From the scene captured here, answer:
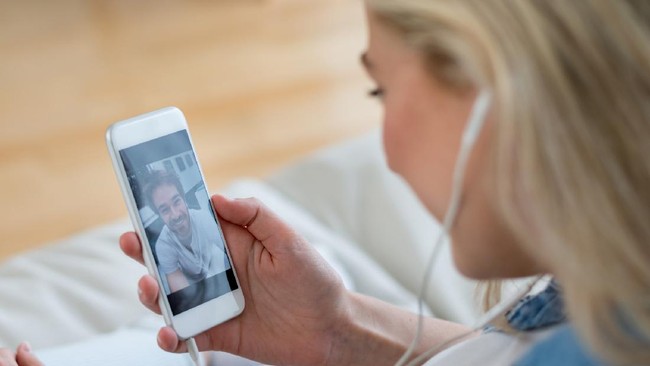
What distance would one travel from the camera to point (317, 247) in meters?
1.27

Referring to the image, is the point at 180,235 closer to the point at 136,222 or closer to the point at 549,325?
the point at 136,222

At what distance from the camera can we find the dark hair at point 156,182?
899 mm

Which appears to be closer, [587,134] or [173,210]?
[587,134]

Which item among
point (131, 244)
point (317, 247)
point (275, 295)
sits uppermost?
point (131, 244)

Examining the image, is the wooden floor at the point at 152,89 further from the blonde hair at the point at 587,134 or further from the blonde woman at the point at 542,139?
the blonde hair at the point at 587,134

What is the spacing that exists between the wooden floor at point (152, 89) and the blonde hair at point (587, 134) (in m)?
1.34

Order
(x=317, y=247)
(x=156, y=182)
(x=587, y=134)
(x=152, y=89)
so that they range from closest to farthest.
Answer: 1. (x=587, y=134)
2. (x=156, y=182)
3. (x=317, y=247)
4. (x=152, y=89)

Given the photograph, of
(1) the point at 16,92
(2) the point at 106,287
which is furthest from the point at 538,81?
(1) the point at 16,92

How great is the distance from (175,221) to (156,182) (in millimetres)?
44

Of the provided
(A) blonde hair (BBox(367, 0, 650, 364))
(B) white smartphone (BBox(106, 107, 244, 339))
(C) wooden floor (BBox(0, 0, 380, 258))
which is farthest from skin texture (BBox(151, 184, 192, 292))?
(C) wooden floor (BBox(0, 0, 380, 258))

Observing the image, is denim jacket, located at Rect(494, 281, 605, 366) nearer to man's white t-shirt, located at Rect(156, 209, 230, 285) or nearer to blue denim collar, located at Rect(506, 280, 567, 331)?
blue denim collar, located at Rect(506, 280, 567, 331)

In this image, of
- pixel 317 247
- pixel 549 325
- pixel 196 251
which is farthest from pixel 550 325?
pixel 317 247

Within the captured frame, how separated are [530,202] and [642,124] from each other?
3.6 inches

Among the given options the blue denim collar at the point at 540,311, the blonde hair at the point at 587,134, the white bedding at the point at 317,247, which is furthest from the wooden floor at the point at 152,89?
the blonde hair at the point at 587,134
